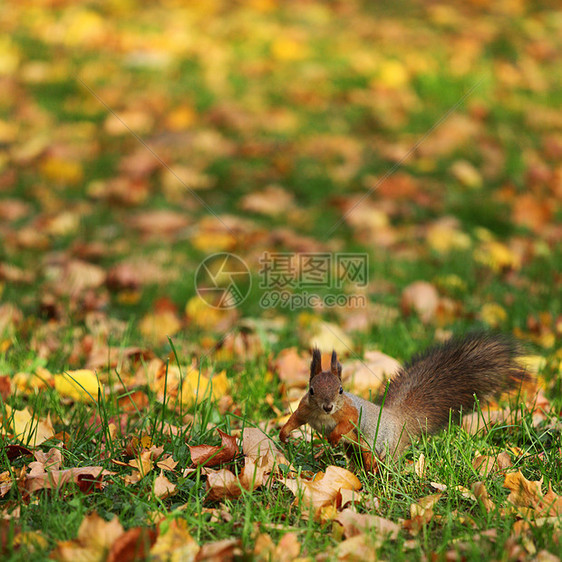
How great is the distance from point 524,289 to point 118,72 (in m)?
4.25

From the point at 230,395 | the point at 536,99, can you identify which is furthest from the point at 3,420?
the point at 536,99

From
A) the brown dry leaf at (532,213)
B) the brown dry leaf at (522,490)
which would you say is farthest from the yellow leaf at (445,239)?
the brown dry leaf at (522,490)

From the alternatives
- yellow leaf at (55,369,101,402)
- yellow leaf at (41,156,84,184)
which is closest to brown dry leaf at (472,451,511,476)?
yellow leaf at (55,369,101,402)

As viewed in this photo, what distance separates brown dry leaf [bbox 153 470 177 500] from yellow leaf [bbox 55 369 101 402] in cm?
60

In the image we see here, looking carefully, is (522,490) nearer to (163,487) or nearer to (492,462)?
(492,462)

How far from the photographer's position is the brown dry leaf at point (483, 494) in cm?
167

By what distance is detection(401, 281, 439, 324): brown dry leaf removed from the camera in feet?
10.9

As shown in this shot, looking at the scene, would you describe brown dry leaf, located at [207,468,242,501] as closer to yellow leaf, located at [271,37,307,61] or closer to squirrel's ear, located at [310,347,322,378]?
squirrel's ear, located at [310,347,322,378]

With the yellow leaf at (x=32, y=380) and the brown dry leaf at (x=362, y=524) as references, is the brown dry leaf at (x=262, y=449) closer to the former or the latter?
the brown dry leaf at (x=362, y=524)

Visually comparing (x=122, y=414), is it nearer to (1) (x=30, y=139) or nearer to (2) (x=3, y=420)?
(2) (x=3, y=420)

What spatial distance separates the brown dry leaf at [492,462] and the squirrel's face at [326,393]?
43cm

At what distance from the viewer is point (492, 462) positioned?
185cm

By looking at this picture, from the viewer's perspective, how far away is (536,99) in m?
6.08

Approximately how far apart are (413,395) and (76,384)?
114cm
